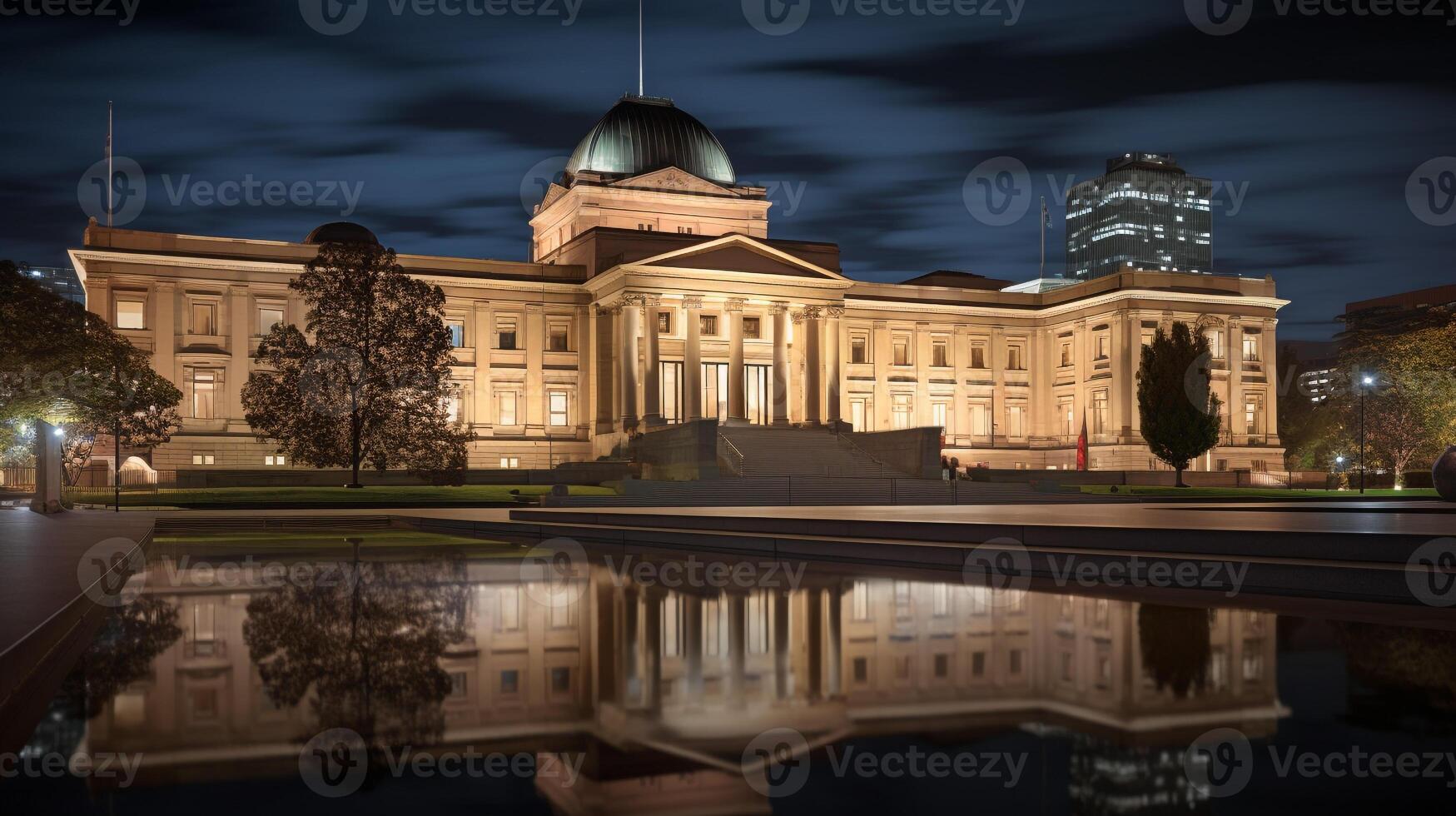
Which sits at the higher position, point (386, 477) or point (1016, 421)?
point (1016, 421)

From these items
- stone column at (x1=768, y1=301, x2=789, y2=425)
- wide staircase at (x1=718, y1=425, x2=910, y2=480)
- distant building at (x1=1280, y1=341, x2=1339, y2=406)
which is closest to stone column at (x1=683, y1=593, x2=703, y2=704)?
wide staircase at (x1=718, y1=425, x2=910, y2=480)

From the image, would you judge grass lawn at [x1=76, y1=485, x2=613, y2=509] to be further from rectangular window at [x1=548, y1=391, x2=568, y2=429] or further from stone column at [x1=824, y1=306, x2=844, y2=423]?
rectangular window at [x1=548, y1=391, x2=568, y2=429]

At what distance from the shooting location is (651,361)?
64125 mm

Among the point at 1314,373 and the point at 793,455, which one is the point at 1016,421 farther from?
the point at 1314,373

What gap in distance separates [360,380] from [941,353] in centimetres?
4479

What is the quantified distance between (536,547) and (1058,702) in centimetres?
1747

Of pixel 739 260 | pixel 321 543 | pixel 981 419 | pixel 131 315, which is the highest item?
pixel 739 260

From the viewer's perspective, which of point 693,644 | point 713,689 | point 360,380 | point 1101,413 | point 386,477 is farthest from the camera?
point 1101,413

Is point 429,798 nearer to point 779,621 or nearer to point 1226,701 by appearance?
point 1226,701

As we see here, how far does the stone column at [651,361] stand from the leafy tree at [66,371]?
2214 centimetres

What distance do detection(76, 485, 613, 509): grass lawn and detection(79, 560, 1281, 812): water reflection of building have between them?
31901mm

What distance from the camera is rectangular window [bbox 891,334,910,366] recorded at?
79.9 metres

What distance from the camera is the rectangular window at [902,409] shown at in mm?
79500

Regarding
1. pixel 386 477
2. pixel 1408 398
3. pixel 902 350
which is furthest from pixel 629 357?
pixel 1408 398
